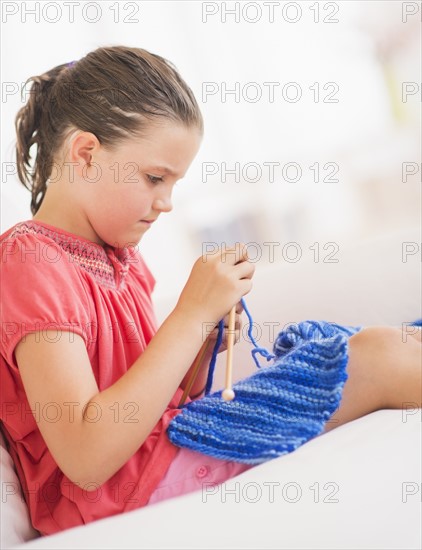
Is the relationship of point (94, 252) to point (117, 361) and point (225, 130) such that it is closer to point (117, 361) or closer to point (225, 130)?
point (117, 361)

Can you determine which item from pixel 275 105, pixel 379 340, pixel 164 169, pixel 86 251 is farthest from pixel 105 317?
pixel 275 105

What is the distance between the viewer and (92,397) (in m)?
0.73

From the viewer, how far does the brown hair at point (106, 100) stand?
86 cm

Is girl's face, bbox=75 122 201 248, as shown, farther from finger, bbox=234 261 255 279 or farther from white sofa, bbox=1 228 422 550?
white sofa, bbox=1 228 422 550

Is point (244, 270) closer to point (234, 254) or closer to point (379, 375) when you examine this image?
point (234, 254)

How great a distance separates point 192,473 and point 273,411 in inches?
4.8

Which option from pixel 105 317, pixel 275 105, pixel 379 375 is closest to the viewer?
pixel 379 375

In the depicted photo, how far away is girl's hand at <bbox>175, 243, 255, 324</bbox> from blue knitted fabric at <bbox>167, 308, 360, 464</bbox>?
94 millimetres

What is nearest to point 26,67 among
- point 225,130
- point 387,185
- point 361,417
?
point 225,130

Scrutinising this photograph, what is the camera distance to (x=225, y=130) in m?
2.24

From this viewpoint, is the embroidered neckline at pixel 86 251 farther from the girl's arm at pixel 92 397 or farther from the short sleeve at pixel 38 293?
the girl's arm at pixel 92 397

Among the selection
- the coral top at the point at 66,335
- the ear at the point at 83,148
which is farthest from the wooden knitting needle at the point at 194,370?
the ear at the point at 83,148

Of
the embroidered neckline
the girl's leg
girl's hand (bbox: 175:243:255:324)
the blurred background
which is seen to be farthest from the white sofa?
the blurred background

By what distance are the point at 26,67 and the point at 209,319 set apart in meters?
1.38
